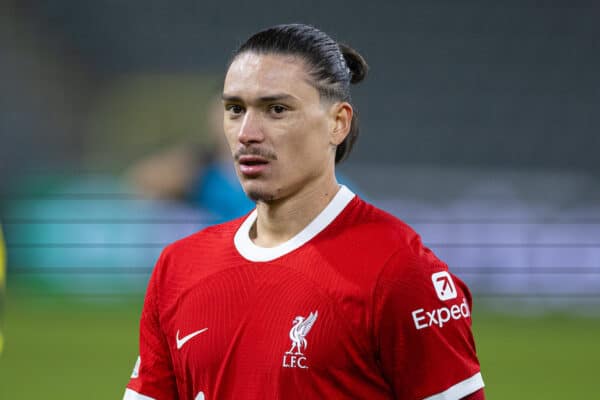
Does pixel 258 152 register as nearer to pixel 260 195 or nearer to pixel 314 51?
pixel 260 195

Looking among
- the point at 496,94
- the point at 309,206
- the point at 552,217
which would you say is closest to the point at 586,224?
the point at 552,217

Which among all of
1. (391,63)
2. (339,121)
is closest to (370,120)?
(391,63)

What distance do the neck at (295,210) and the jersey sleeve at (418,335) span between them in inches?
11.0

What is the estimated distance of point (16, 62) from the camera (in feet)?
42.4

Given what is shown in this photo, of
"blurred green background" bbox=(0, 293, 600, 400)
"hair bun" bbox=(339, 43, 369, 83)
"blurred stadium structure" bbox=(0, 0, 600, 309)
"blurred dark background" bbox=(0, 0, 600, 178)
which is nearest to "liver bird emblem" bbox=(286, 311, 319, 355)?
"hair bun" bbox=(339, 43, 369, 83)

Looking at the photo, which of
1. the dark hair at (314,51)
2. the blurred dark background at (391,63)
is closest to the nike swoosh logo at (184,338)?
the dark hair at (314,51)

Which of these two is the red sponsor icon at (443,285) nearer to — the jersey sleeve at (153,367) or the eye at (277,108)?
the eye at (277,108)

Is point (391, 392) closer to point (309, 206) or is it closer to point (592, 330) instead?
point (309, 206)

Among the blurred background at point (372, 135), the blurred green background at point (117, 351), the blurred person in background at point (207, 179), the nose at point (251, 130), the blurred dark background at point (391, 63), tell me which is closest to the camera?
the nose at point (251, 130)

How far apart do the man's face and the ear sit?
38mm

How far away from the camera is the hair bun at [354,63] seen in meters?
2.55

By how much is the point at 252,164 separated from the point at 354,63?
0.41 meters

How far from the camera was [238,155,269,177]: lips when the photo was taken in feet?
7.73

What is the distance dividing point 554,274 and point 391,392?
9245mm
